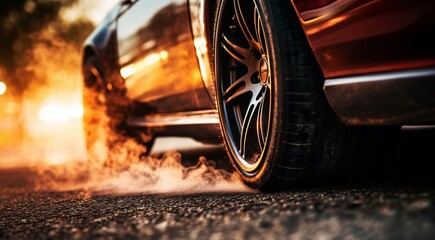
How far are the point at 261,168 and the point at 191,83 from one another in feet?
3.20

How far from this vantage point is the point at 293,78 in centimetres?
236

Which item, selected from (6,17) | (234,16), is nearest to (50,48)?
(234,16)

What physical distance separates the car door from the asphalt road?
73 cm

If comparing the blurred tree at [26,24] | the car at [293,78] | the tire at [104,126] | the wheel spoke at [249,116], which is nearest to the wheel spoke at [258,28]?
the car at [293,78]

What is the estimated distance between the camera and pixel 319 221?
5.87 feet

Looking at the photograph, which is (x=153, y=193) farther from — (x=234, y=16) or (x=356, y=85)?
(x=356, y=85)

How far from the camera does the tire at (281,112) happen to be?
238 cm

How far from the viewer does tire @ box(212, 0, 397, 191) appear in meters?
2.38

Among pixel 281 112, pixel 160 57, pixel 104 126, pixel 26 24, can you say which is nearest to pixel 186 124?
pixel 160 57

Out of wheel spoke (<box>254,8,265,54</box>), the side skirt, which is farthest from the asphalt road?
wheel spoke (<box>254,8,265,54</box>)

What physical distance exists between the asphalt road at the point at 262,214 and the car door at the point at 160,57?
0.73 metres

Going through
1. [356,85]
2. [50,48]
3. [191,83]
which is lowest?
[356,85]

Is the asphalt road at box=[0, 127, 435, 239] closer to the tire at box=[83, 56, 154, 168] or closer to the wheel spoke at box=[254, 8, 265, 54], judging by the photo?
the wheel spoke at box=[254, 8, 265, 54]

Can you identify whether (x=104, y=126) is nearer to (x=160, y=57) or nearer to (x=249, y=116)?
(x=160, y=57)
